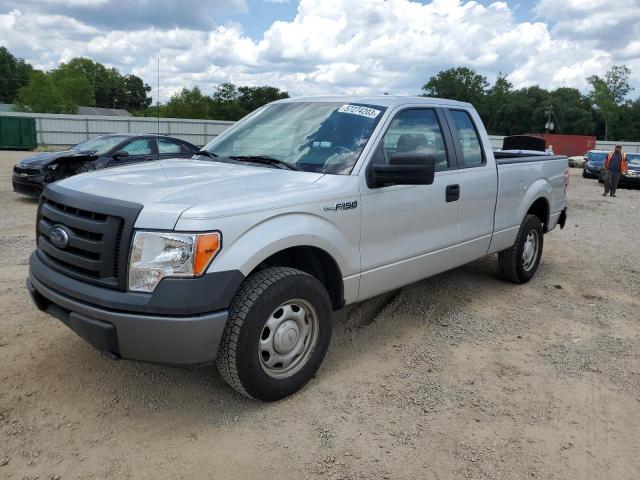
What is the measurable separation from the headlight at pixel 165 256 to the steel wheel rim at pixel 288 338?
610 mm

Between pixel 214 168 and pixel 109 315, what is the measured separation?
1411 mm

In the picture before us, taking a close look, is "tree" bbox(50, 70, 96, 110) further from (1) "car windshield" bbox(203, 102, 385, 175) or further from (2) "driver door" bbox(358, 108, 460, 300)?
(2) "driver door" bbox(358, 108, 460, 300)

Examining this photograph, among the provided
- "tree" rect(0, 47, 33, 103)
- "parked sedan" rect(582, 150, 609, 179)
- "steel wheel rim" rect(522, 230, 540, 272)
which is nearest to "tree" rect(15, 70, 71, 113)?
"tree" rect(0, 47, 33, 103)

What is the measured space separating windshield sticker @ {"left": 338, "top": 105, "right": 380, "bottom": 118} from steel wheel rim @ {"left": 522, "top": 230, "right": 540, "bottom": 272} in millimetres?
2807

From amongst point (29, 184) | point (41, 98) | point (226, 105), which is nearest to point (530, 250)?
point (29, 184)

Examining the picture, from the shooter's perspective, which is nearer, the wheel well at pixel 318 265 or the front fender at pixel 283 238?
the front fender at pixel 283 238

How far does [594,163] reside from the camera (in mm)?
24609

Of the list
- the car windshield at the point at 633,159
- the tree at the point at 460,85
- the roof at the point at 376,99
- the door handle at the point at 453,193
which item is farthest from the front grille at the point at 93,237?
the tree at the point at 460,85

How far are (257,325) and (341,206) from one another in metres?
0.98

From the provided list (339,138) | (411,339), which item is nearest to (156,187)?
(339,138)

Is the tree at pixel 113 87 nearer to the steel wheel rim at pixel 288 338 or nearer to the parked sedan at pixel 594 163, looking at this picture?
the parked sedan at pixel 594 163

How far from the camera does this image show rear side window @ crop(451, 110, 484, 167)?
488cm

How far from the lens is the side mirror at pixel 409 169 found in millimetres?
3471

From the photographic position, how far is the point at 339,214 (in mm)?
3549
